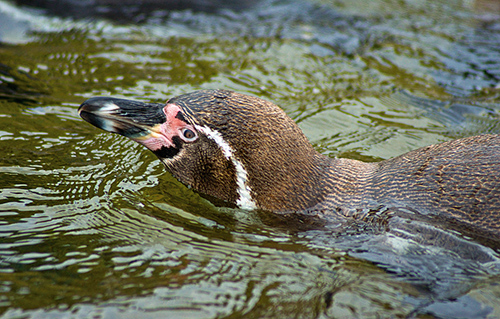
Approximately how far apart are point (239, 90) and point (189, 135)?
3.02 m

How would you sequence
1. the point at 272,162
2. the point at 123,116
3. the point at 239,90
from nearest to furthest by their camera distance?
the point at 272,162
the point at 123,116
the point at 239,90

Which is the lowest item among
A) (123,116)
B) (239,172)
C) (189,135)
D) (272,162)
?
(239,172)

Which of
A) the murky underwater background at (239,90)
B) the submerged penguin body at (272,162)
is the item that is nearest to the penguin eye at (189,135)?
the submerged penguin body at (272,162)

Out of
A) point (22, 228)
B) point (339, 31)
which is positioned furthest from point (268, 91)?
point (22, 228)

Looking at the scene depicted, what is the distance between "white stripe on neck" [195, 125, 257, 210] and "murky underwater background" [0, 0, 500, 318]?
0.23m

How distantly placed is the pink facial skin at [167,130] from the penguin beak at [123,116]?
3 cm

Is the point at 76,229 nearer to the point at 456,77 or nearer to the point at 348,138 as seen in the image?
the point at 348,138

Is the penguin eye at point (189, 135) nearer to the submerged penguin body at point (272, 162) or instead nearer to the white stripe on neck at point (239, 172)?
the submerged penguin body at point (272, 162)

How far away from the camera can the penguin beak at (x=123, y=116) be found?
5.47m

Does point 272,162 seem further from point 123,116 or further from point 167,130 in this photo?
point 123,116

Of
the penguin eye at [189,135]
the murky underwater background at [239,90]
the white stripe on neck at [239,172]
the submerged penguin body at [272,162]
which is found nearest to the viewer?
the murky underwater background at [239,90]

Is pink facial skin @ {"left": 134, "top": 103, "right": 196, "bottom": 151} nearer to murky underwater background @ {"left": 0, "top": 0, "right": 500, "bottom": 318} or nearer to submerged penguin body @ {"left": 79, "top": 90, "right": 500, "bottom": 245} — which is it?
submerged penguin body @ {"left": 79, "top": 90, "right": 500, "bottom": 245}

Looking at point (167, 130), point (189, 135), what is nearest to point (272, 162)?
point (189, 135)

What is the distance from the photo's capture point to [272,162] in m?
5.34
